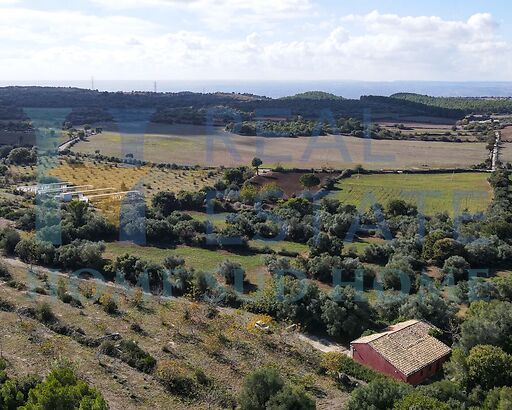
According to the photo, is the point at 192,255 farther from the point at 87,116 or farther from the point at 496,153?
the point at 87,116

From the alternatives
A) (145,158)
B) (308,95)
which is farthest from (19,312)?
(308,95)

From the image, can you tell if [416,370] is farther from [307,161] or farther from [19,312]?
[307,161]

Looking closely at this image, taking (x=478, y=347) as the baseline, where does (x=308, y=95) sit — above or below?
above

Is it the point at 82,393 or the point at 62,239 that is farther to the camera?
the point at 62,239

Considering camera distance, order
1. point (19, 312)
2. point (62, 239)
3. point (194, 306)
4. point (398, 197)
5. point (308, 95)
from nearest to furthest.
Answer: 1. point (19, 312)
2. point (194, 306)
3. point (62, 239)
4. point (398, 197)
5. point (308, 95)

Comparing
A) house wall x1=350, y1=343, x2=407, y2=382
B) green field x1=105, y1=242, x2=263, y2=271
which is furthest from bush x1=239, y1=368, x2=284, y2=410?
green field x1=105, y1=242, x2=263, y2=271

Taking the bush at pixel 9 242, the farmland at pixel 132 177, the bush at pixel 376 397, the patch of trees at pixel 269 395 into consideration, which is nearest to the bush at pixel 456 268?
the bush at pixel 376 397
